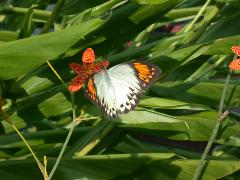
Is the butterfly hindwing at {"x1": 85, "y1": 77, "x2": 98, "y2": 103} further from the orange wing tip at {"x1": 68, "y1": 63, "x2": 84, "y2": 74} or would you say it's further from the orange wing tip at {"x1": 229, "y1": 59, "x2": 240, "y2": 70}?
the orange wing tip at {"x1": 229, "y1": 59, "x2": 240, "y2": 70}

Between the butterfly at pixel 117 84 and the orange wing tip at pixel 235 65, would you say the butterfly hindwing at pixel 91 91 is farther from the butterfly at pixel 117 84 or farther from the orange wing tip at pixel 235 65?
the orange wing tip at pixel 235 65

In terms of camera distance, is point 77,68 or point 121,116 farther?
point 121,116

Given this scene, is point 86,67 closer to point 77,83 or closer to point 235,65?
point 77,83

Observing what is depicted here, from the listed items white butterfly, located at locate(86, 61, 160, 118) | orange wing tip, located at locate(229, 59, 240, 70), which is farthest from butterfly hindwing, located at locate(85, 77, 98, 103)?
orange wing tip, located at locate(229, 59, 240, 70)

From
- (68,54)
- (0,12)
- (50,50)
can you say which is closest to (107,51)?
(68,54)

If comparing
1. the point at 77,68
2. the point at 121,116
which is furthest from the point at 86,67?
the point at 121,116

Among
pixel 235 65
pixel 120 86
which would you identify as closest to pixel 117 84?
pixel 120 86

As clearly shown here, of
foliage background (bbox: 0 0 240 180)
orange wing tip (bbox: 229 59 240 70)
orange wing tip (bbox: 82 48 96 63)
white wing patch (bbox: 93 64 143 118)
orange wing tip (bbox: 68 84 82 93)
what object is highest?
orange wing tip (bbox: 82 48 96 63)

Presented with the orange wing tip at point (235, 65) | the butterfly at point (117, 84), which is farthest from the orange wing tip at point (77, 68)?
the orange wing tip at point (235, 65)
